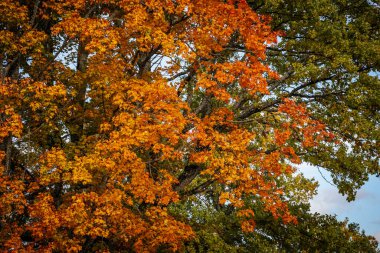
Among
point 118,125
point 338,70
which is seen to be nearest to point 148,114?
point 118,125

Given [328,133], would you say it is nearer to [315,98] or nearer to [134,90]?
[315,98]

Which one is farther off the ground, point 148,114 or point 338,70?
point 338,70

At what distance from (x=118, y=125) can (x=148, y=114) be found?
3.60ft

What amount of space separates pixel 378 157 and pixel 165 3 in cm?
935

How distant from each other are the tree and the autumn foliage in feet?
0.22

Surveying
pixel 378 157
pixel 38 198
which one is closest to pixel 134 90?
pixel 38 198

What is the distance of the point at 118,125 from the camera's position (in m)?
13.5

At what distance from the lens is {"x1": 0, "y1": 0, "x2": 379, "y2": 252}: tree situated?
13.1m

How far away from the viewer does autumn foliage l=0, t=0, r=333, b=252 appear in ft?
42.7

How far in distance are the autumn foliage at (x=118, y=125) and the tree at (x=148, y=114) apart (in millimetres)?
66

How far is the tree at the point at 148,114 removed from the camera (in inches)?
516

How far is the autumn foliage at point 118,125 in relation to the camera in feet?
42.7

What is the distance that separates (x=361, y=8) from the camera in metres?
15.4

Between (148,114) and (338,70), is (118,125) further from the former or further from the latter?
(338,70)
